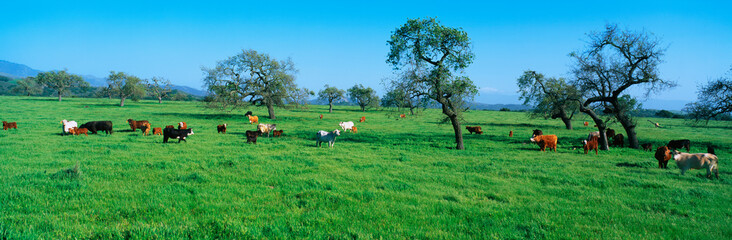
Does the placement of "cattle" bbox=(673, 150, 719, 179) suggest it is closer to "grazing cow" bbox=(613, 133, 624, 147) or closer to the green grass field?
the green grass field

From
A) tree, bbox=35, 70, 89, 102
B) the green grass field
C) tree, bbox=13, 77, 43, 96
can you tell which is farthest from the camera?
tree, bbox=13, 77, 43, 96

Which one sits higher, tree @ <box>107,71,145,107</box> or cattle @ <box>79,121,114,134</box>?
tree @ <box>107,71,145,107</box>

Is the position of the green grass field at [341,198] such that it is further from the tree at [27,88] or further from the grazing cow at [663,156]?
the tree at [27,88]

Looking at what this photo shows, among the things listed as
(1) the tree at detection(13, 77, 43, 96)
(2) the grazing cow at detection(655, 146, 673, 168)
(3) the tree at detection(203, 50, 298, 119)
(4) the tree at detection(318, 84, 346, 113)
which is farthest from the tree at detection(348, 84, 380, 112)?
(1) the tree at detection(13, 77, 43, 96)

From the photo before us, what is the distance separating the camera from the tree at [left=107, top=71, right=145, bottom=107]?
62.8m

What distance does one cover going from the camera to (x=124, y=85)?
63656mm

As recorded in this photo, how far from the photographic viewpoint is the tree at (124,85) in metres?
62.8

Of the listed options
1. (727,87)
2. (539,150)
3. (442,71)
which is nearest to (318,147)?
(442,71)

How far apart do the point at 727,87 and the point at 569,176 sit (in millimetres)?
20654

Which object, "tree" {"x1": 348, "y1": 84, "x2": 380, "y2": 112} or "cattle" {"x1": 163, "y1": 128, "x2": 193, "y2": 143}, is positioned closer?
"cattle" {"x1": 163, "y1": 128, "x2": 193, "y2": 143}

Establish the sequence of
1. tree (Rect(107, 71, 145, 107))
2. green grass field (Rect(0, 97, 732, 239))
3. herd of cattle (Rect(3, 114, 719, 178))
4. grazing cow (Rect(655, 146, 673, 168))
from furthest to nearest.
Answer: tree (Rect(107, 71, 145, 107))
grazing cow (Rect(655, 146, 673, 168))
herd of cattle (Rect(3, 114, 719, 178))
green grass field (Rect(0, 97, 732, 239))

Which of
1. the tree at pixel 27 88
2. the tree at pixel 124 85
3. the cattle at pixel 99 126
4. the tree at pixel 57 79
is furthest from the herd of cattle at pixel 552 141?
the tree at pixel 27 88

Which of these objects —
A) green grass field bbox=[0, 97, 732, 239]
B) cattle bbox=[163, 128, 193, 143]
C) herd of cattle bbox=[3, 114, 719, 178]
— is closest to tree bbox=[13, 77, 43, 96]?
herd of cattle bbox=[3, 114, 719, 178]

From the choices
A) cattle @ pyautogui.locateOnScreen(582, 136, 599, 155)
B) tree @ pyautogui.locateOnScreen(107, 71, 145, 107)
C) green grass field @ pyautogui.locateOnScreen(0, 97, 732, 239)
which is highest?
tree @ pyautogui.locateOnScreen(107, 71, 145, 107)
